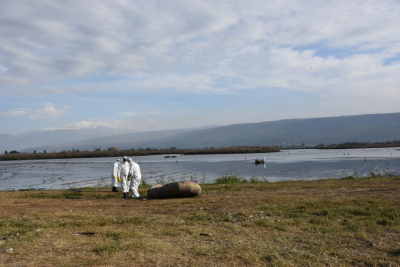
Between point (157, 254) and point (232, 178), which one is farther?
point (232, 178)

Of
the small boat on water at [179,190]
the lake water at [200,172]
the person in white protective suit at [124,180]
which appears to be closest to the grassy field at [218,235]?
the small boat on water at [179,190]

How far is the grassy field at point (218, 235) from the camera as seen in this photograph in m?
6.45

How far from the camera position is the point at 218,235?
8.23 metres

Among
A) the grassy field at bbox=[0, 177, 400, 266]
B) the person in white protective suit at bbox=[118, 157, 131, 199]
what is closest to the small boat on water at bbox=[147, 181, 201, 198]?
→ the person in white protective suit at bbox=[118, 157, 131, 199]

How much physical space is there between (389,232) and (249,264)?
Answer: 13.3 feet

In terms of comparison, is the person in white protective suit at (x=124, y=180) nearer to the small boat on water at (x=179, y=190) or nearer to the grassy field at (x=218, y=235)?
the small boat on water at (x=179, y=190)

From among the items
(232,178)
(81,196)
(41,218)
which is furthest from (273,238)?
(232,178)

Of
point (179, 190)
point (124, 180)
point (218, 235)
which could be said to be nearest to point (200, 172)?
point (124, 180)

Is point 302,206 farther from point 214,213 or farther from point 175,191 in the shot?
point 175,191

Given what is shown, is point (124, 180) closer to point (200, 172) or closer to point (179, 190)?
point (179, 190)

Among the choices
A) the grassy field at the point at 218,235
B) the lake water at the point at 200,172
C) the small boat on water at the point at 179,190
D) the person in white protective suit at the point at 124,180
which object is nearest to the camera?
the grassy field at the point at 218,235

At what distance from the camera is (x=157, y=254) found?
6727 mm

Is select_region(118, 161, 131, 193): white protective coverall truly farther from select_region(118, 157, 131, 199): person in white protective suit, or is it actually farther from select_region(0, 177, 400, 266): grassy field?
select_region(0, 177, 400, 266): grassy field

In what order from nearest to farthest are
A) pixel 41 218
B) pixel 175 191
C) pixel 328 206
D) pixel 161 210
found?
pixel 41 218 → pixel 328 206 → pixel 161 210 → pixel 175 191
